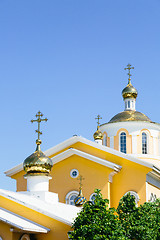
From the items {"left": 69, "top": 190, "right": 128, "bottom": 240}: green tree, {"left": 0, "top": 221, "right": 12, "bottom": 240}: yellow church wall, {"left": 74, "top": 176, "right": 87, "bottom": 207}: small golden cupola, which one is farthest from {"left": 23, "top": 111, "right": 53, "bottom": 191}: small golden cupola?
{"left": 69, "top": 190, "right": 128, "bottom": 240}: green tree

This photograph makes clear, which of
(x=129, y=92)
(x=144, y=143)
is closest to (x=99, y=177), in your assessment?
(x=144, y=143)

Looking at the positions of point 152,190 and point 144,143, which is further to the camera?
point 144,143

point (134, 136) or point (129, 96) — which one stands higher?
point (129, 96)

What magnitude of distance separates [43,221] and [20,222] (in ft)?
3.24

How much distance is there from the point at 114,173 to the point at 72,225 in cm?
816

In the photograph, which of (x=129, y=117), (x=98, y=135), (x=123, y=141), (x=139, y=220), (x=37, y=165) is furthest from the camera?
(x=98, y=135)

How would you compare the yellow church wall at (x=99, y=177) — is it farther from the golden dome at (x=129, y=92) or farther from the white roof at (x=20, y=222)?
the golden dome at (x=129, y=92)

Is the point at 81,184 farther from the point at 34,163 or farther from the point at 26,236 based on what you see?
the point at 26,236

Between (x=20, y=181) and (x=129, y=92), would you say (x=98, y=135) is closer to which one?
(x=129, y=92)

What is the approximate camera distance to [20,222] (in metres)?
13.1

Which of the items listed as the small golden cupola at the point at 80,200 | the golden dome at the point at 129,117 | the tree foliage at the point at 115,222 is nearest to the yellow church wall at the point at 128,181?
the small golden cupola at the point at 80,200

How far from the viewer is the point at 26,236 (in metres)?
13.5

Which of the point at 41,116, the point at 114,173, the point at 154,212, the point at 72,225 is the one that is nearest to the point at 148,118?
the point at 114,173

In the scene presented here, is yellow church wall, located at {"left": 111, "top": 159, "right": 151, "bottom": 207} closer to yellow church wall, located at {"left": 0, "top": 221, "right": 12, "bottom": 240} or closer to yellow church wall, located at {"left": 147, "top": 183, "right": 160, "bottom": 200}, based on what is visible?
yellow church wall, located at {"left": 147, "top": 183, "right": 160, "bottom": 200}
